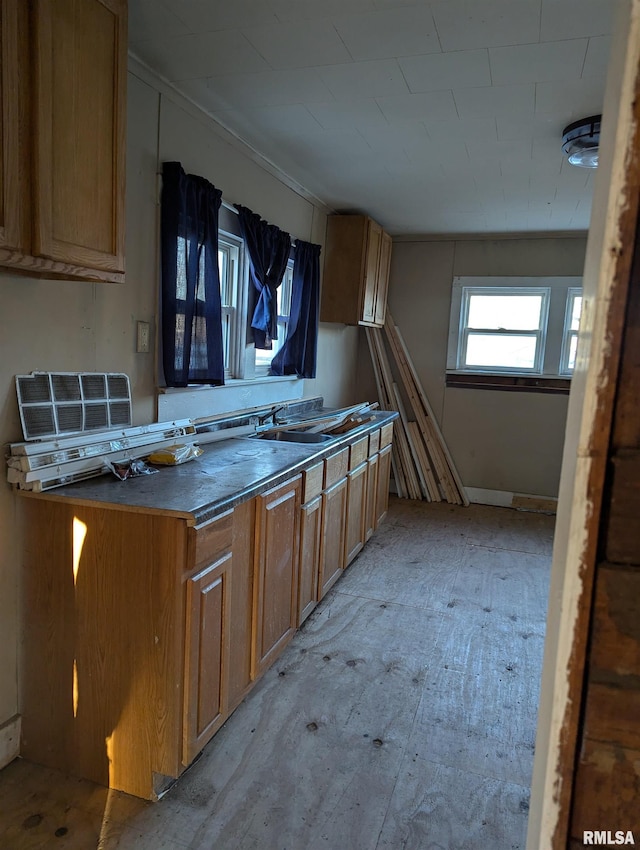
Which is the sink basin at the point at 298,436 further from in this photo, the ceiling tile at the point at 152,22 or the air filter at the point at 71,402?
the ceiling tile at the point at 152,22

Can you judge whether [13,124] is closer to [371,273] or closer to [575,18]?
[575,18]

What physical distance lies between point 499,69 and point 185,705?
2589 mm

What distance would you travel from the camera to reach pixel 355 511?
377cm

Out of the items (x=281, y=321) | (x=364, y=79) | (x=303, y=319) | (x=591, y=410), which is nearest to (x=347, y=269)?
(x=303, y=319)

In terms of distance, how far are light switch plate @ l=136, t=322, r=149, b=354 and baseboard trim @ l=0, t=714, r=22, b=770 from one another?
1.47 meters

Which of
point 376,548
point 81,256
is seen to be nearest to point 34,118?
point 81,256

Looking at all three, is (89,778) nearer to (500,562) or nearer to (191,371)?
(191,371)

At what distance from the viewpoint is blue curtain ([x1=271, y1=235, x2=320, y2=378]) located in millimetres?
3951

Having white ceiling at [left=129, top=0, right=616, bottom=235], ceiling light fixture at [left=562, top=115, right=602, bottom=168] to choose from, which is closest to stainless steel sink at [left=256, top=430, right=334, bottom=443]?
white ceiling at [left=129, top=0, right=616, bottom=235]

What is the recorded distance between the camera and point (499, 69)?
86.7 inches

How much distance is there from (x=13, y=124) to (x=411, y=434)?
4558 mm

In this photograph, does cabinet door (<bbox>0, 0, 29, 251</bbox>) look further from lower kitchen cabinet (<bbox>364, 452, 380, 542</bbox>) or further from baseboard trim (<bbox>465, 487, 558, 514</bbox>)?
baseboard trim (<bbox>465, 487, 558, 514</bbox>)

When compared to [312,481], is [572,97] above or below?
above

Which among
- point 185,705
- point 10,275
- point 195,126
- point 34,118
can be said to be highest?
point 195,126
